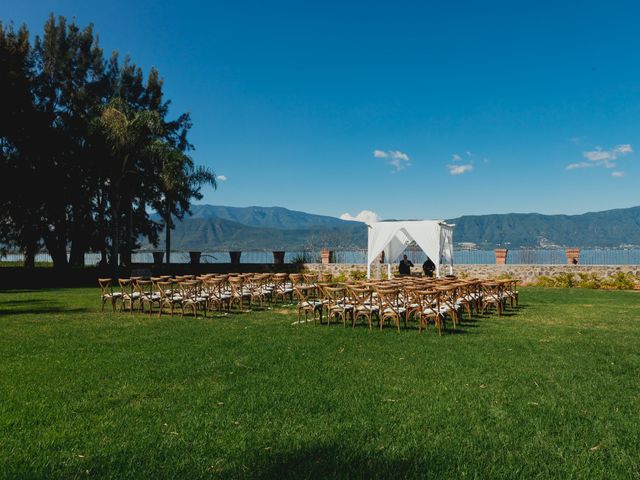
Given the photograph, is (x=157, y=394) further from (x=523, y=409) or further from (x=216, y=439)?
(x=523, y=409)

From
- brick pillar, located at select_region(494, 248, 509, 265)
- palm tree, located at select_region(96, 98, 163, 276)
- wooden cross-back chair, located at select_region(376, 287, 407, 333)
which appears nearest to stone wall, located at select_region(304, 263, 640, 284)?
brick pillar, located at select_region(494, 248, 509, 265)

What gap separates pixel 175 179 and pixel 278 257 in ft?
22.2

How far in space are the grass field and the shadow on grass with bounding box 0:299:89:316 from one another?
4.22 m

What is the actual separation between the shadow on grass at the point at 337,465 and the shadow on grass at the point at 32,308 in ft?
35.1

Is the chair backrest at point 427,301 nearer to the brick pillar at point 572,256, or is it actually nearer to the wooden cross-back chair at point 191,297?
the wooden cross-back chair at point 191,297

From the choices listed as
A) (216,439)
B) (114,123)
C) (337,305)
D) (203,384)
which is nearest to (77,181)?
(114,123)

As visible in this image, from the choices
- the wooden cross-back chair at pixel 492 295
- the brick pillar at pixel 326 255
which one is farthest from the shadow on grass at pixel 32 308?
the brick pillar at pixel 326 255

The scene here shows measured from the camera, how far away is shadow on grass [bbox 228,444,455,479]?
127 inches

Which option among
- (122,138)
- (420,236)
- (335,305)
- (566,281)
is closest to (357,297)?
(335,305)

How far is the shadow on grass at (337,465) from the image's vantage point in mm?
3215

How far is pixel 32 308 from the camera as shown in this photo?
1321 cm

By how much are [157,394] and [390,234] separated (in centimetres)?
1316

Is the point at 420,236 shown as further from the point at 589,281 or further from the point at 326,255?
the point at 326,255

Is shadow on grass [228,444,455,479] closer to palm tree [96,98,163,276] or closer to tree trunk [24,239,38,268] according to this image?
palm tree [96,98,163,276]
